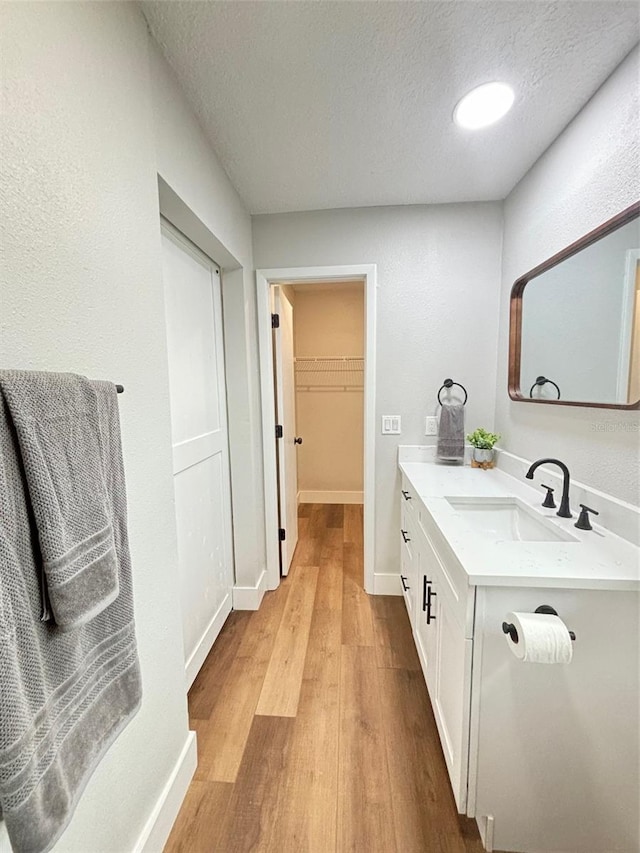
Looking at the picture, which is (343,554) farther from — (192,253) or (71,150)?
(71,150)

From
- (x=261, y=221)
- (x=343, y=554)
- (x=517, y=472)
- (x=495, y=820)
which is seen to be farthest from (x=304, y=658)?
(x=261, y=221)

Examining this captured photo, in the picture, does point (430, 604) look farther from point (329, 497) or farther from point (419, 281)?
point (329, 497)

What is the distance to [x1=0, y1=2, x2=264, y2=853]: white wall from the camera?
0.60 meters

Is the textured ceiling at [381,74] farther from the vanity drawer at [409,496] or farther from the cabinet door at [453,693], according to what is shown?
the cabinet door at [453,693]

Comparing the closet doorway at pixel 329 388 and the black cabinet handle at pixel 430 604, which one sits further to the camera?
the closet doorway at pixel 329 388

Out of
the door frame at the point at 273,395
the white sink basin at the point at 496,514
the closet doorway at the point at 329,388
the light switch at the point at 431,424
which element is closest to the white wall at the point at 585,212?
the white sink basin at the point at 496,514

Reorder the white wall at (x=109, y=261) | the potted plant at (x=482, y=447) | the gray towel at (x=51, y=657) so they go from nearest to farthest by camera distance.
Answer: the gray towel at (x=51, y=657) → the white wall at (x=109, y=261) → the potted plant at (x=482, y=447)

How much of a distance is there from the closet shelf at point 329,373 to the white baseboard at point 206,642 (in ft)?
7.82

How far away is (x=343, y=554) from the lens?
109 inches

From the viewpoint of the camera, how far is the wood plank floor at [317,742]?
1.04 meters

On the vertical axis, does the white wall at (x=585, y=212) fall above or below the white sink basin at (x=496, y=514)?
above

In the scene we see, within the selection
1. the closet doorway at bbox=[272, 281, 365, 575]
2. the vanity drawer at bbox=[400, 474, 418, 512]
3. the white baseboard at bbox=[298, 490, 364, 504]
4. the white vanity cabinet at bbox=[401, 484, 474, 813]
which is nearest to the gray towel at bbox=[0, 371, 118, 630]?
the white vanity cabinet at bbox=[401, 484, 474, 813]

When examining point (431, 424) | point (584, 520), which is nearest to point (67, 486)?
point (584, 520)

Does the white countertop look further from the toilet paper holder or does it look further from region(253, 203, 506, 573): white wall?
region(253, 203, 506, 573): white wall
